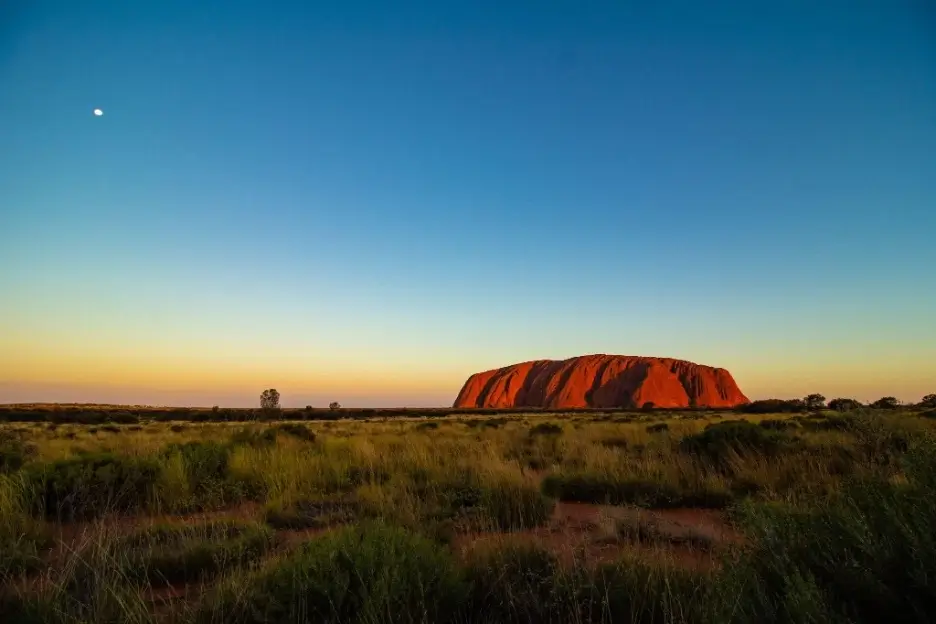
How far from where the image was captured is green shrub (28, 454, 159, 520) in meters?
7.16

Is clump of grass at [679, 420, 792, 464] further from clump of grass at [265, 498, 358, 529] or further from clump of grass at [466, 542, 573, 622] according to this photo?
clump of grass at [265, 498, 358, 529]

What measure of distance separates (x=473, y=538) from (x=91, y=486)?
6.20m

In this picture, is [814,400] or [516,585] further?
[814,400]

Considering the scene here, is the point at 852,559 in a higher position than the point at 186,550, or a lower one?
higher

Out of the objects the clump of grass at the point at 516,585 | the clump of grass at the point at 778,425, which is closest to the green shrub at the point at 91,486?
the clump of grass at the point at 516,585

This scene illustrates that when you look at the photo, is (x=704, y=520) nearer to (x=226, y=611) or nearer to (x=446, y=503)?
(x=446, y=503)

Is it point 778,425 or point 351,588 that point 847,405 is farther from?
point 351,588

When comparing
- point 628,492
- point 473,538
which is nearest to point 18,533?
point 473,538

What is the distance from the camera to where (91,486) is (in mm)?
7707

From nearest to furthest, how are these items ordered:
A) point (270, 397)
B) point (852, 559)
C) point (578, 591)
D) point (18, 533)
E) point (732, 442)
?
point (852, 559), point (578, 591), point (18, 533), point (732, 442), point (270, 397)

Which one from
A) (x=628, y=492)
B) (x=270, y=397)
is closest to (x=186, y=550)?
(x=628, y=492)

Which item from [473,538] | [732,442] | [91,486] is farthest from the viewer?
[732,442]

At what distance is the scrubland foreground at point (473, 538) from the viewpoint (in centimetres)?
279

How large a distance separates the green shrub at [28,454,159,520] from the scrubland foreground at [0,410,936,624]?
3 centimetres
